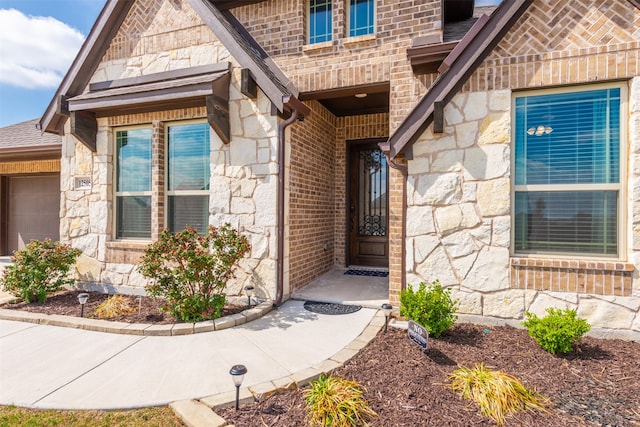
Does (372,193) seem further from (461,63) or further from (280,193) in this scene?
(461,63)

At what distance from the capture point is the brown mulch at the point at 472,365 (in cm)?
234

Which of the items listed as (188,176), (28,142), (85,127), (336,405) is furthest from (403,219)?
(28,142)

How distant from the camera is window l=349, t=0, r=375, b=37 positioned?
202 inches

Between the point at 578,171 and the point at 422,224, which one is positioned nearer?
the point at 578,171

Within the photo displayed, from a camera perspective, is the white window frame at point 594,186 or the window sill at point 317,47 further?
the window sill at point 317,47

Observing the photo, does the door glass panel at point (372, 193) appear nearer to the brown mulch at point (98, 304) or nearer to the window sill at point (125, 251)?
the brown mulch at point (98, 304)

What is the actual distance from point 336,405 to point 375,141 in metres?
5.88

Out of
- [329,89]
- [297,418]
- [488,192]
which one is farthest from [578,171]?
[297,418]

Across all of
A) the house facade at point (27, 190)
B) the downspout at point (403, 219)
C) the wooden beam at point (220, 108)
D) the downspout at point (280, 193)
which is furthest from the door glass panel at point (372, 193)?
the house facade at point (27, 190)

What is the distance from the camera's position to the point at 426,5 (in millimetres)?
4703

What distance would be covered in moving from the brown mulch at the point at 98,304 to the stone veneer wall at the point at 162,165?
42 cm

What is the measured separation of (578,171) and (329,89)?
3.60 meters

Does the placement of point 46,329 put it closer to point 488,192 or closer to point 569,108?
point 488,192

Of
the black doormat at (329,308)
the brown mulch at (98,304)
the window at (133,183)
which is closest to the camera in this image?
the brown mulch at (98,304)
